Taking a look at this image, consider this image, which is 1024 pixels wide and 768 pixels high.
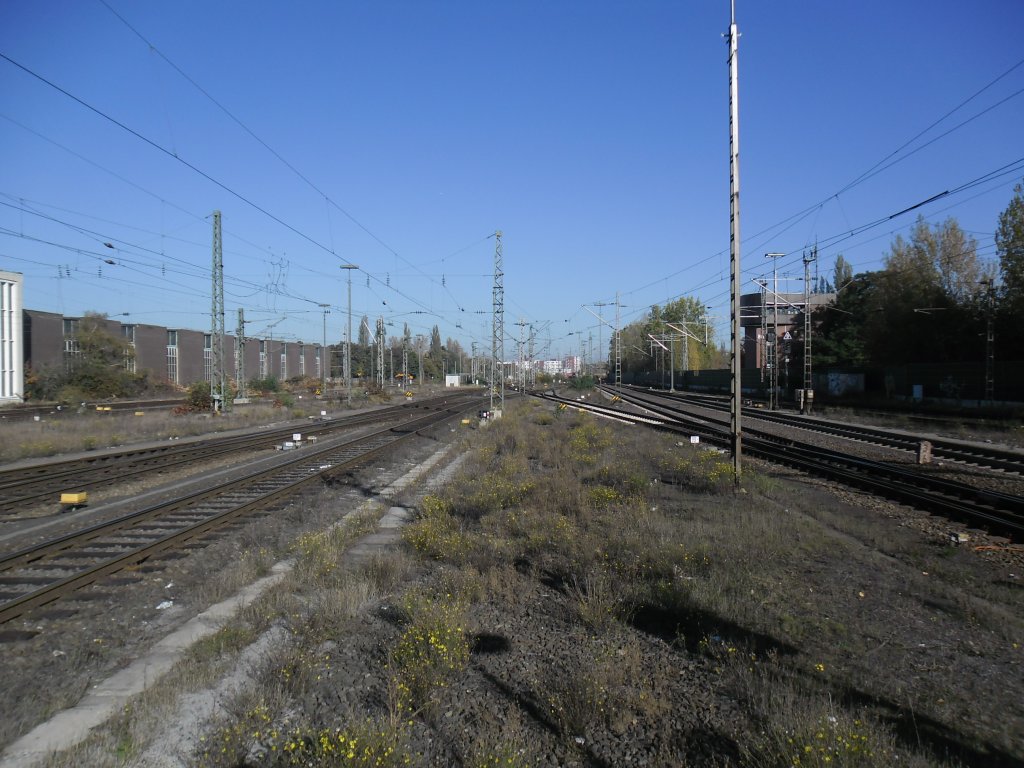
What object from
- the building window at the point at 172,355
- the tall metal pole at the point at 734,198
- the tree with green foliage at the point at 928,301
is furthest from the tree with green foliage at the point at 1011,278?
the building window at the point at 172,355

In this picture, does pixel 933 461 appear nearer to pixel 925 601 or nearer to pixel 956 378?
pixel 925 601

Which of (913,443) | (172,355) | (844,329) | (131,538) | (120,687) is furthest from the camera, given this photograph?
(172,355)

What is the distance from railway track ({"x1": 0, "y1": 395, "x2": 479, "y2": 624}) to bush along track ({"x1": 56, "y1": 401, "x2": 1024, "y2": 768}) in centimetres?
263

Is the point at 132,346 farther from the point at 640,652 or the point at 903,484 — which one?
the point at 640,652

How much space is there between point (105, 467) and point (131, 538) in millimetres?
9296

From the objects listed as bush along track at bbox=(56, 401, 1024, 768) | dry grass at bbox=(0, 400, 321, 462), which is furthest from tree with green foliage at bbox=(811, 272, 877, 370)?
bush along track at bbox=(56, 401, 1024, 768)

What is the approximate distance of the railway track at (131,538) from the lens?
7995 mm

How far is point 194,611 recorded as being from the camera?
738 centimetres

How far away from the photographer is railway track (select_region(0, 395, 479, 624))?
799 centimetres

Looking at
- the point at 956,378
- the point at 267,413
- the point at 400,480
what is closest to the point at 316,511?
the point at 400,480

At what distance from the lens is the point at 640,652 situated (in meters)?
5.54

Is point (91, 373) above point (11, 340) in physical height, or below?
below

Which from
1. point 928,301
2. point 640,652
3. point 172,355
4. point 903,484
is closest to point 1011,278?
point 928,301

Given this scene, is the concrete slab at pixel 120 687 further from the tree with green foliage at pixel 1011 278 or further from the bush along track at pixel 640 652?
the tree with green foliage at pixel 1011 278
